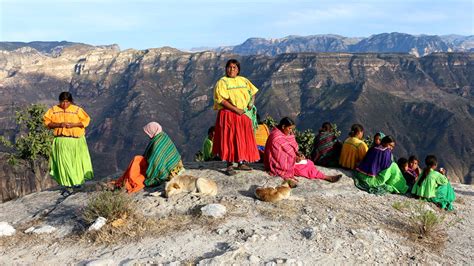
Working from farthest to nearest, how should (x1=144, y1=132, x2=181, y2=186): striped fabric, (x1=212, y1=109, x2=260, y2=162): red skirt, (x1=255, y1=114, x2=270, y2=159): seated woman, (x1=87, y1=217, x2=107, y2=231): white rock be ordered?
(x1=255, y1=114, x2=270, y2=159): seated woman → (x1=212, y1=109, x2=260, y2=162): red skirt → (x1=144, y1=132, x2=181, y2=186): striped fabric → (x1=87, y1=217, x2=107, y2=231): white rock

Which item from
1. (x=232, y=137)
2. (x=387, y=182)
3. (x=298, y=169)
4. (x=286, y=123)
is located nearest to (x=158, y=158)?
(x=232, y=137)

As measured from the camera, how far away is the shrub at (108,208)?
6672 mm

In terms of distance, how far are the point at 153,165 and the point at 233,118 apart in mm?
1856

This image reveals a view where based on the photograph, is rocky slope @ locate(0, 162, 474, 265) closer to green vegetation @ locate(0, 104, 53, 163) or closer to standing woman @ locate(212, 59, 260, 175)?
standing woman @ locate(212, 59, 260, 175)

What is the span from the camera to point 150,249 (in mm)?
5918

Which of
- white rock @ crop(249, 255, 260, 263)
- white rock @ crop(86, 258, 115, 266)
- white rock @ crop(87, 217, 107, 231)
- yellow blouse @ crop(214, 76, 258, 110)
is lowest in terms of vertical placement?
white rock @ crop(86, 258, 115, 266)

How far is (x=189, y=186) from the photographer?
7.76 metres

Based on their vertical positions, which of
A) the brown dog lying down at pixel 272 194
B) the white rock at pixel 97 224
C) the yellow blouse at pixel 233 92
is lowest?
the white rock at pixel 97 224

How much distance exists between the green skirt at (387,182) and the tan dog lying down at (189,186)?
3387 mm

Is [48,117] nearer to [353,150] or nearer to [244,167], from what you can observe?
[244,167]

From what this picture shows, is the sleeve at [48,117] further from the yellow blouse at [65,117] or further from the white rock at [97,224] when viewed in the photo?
the white rock at [97,224]

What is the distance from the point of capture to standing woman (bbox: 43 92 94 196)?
8648mm

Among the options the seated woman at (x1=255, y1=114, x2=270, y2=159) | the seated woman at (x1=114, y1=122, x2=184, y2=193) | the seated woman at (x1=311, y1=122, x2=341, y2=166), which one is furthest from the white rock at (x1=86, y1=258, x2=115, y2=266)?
the seated woman at (x1=311, y1=122, x2=341, y2=166)

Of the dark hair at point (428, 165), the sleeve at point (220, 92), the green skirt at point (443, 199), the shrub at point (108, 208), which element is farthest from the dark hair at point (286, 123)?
the shrub at point (108, 208)
